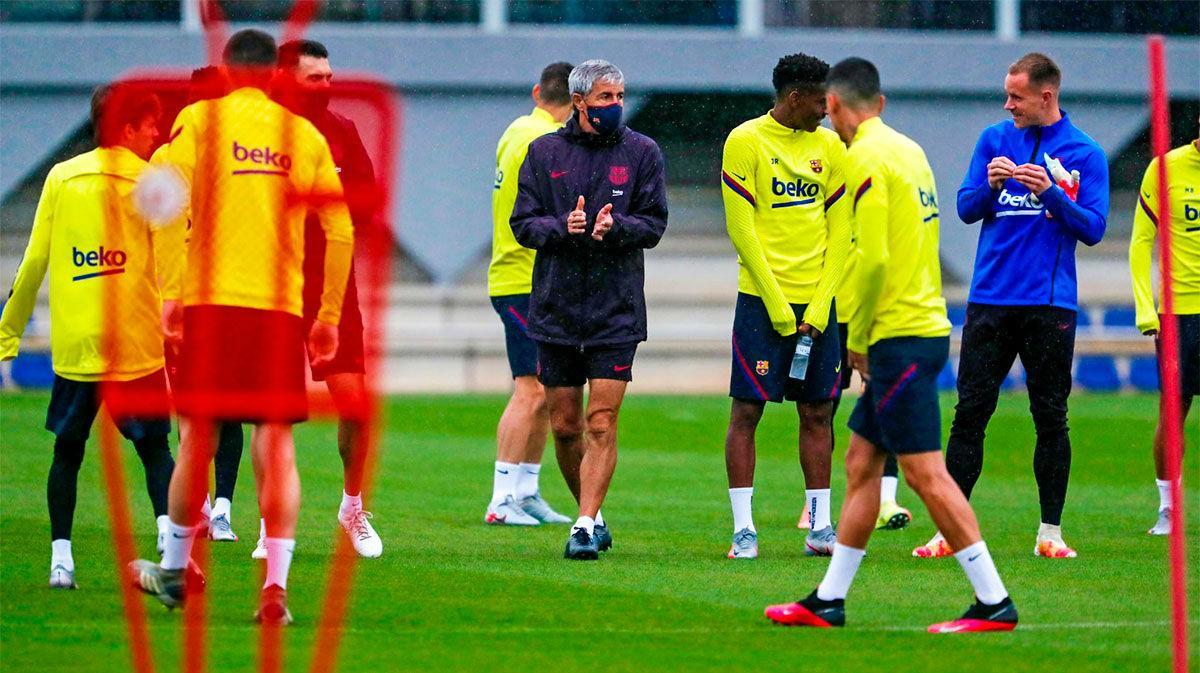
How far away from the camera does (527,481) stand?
34.8 ft

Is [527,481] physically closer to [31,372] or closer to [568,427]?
[568,427]

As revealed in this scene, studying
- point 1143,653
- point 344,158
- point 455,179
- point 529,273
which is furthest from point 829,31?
point 1143,653

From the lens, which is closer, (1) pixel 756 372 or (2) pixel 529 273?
(1) pixel 756 372

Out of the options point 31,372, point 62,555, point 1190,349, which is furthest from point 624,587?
point 31,372

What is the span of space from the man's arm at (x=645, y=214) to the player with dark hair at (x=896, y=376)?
74.4 inches

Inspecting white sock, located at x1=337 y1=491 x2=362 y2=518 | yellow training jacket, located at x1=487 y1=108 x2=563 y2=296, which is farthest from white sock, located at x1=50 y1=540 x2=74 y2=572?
yellow training jacket, located at x1=487 y1=108 x2=563 y2=296

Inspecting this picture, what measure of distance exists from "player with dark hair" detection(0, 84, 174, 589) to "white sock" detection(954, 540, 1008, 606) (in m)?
3.32

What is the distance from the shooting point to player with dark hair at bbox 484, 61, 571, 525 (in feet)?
34.2

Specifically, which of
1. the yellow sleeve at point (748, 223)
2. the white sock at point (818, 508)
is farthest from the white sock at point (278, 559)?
the white sock at point (818, 508)

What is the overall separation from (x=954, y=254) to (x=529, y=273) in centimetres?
1928

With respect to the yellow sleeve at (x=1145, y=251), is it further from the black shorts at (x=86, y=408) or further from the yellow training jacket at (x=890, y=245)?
the black shorts at (x=86, y=408)

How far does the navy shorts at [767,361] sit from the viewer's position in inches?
348

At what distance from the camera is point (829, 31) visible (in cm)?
2783

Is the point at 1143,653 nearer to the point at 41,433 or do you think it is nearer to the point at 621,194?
the point at 621,194
